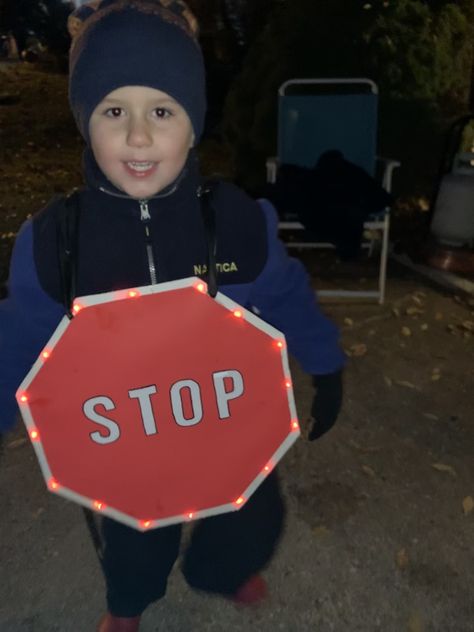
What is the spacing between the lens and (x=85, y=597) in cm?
240

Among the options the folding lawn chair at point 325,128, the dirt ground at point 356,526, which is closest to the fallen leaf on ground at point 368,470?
the dirt ground at point 356,526

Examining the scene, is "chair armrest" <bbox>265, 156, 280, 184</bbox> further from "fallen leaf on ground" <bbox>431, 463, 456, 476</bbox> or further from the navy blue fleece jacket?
the navy blue fleece jacket

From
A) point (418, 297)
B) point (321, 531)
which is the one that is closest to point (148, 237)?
point (321, 531)

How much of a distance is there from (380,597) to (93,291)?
58.8 inches

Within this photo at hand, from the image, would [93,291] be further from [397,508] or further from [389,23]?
[389,23]

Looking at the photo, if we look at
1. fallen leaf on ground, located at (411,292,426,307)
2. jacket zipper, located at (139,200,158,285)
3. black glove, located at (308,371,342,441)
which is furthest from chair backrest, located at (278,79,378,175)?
jacket zipper, located at (139,200,158,285)

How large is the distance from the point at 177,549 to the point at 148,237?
0.97 metres

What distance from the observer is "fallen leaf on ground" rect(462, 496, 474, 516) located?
2783mm

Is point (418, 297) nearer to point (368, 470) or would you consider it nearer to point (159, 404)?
point (368, 470)

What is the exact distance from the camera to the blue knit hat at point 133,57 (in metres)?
1.44

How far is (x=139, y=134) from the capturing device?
1437 mm

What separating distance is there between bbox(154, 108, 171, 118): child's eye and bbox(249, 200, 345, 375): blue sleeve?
1.25 ft

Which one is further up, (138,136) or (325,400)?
(138,136)

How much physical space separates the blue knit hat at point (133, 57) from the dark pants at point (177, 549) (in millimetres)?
1054
